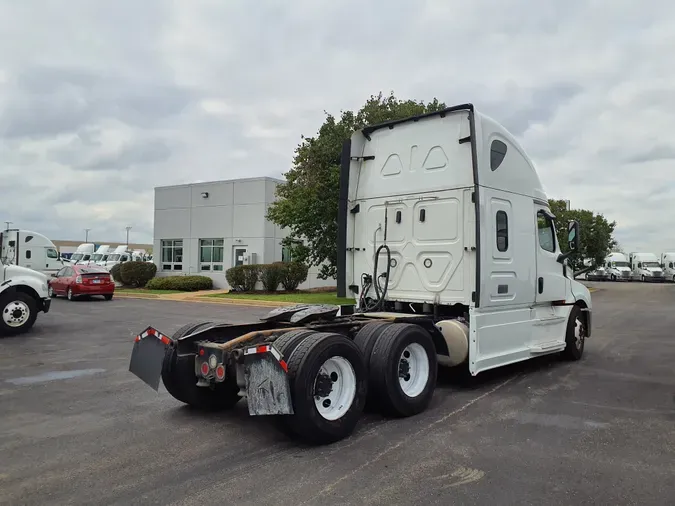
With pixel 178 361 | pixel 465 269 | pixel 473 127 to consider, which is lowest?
pixel 178 361

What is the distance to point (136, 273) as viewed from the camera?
30.2m

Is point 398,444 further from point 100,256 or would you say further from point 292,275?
point 100,256

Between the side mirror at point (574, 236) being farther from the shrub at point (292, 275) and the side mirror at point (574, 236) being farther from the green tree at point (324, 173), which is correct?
the shrub at point (292, 275)

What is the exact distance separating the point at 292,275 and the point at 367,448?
21.8 meters

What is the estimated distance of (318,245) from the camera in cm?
2120

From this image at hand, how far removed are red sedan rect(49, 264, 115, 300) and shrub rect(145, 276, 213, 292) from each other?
16.1 feet

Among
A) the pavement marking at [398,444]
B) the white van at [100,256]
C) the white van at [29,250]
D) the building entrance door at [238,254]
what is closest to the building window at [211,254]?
the building entrance door at [238,254]

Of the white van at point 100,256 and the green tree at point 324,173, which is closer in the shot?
the green tree at point 324,173

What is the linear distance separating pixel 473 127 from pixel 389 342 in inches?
118

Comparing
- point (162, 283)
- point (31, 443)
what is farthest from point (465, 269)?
point (162, 283)

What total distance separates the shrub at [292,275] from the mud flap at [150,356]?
2020 cm

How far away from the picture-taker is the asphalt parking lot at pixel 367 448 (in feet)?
12.9

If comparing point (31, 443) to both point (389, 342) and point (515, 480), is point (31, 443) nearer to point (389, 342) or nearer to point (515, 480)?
point (389, 342)

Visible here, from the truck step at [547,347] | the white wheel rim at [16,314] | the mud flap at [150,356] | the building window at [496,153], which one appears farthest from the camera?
the white wheel rim at [16,314]
